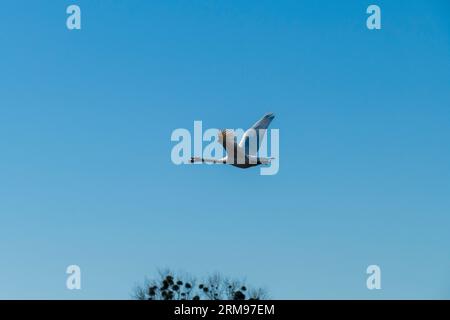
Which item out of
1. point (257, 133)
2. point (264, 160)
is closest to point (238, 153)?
point (264, 160)

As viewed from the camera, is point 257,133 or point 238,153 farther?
point 257,133

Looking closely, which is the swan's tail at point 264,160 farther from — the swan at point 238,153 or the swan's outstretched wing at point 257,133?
the swan's outstretched wing at point 257,133

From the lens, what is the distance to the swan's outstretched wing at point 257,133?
155m

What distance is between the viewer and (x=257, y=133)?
15912cm

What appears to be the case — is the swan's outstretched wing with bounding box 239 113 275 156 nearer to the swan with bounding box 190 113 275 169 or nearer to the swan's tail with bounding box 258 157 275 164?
the swan with bounding box 190 113 275 169

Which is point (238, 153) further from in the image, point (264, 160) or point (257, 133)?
point (257, 133)

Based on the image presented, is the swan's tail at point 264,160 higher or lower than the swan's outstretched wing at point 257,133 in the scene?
lower

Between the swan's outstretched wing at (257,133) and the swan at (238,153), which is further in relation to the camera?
the swan's outstretched wing at (257,133)

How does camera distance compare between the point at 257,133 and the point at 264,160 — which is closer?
the point at 264,160

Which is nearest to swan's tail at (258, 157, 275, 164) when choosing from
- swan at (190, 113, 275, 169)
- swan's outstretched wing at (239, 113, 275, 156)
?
swan at (190, 113, 275, 169)

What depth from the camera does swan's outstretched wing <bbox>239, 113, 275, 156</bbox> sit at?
155363mm

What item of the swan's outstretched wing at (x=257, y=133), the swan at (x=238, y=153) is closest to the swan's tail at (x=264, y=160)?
the swan at (x=238, y=153)
